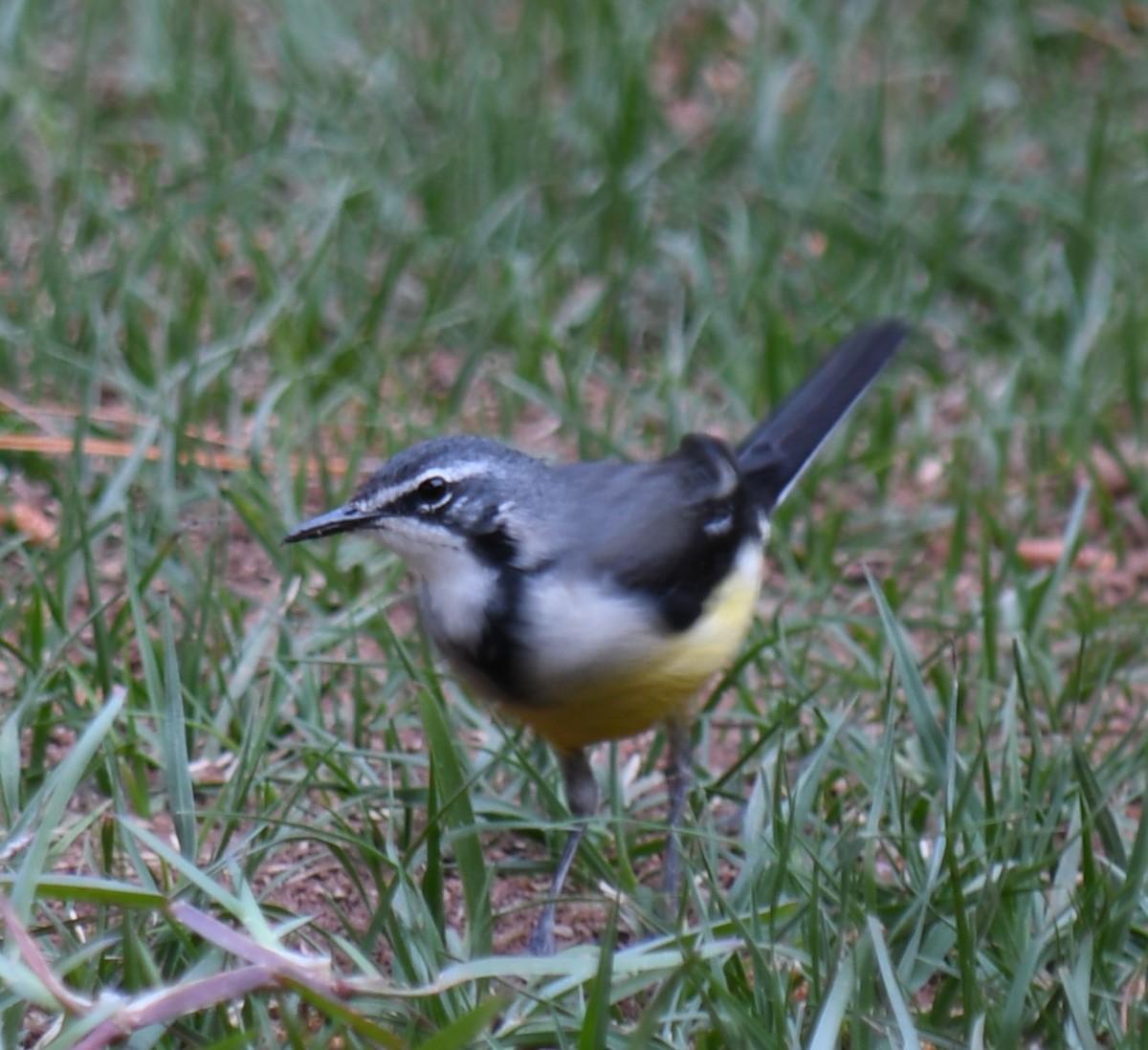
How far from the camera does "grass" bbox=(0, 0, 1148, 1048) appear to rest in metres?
3.51

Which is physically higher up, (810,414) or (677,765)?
(810,414)

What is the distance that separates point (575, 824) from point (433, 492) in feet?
2.51

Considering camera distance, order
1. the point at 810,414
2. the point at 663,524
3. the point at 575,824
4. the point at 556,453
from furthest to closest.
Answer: the point at 556,453 → the point at 810,414 → the point at 663,524 → the point at 575,824

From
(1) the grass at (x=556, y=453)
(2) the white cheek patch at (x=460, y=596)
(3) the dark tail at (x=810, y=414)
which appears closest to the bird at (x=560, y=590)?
(2) the white cheek patch at (x=460, y=596)

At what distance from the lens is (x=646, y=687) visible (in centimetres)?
411

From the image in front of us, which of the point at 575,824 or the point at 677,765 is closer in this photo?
the point at 575,824

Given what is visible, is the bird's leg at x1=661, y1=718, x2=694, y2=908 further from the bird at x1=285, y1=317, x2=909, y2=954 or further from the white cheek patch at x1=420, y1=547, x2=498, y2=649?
the white cheek patch at x1=420, y1=547, x2=498, y2=649

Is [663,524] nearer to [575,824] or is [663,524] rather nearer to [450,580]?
[450,580]

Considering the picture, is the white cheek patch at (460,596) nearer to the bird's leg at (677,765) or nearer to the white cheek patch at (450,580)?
the white cheek patch at (450,580)

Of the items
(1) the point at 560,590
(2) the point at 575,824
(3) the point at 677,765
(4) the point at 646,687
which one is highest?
(1) the point at 560,590

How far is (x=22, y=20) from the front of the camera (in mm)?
7363

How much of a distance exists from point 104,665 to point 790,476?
1912mm

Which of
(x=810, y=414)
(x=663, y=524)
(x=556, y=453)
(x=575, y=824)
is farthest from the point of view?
(x=556, y=453)

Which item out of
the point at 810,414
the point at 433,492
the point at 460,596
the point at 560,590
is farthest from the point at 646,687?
the point at 810,414
